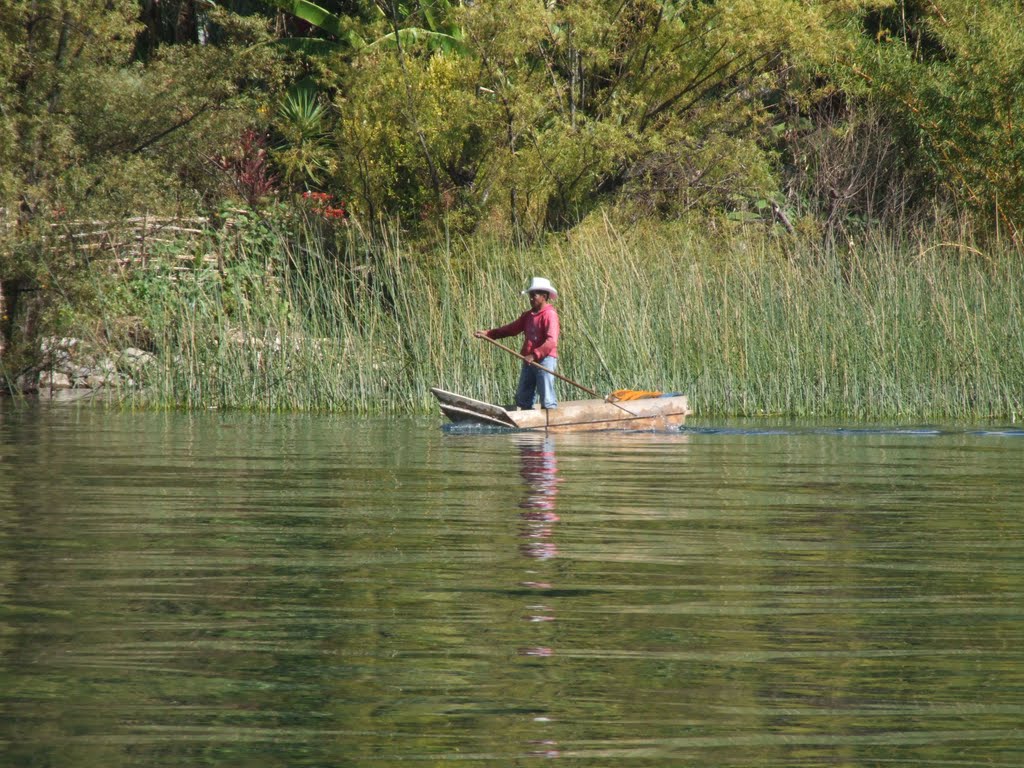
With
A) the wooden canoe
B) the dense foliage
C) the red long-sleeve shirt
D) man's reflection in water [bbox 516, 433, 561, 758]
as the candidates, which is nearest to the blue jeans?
the red long-sleeve shirt

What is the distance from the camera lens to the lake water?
3.40 metres

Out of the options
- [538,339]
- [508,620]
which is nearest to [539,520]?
[508,620]

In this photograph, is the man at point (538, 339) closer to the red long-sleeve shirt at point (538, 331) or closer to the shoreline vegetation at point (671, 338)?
the red long-sleeve shirt at point (538, 331)

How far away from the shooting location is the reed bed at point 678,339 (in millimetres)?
15688

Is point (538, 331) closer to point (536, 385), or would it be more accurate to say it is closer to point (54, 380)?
point (536, 385)

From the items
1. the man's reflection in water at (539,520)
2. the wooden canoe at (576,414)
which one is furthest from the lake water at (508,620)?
the wooden canoe at (576,414)

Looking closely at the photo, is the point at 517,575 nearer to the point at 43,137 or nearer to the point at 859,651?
the point at 859,651

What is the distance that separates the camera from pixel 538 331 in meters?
15.1

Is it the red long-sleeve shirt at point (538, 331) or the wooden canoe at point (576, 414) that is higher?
the red long-sleeve shirt at point (538, 331)

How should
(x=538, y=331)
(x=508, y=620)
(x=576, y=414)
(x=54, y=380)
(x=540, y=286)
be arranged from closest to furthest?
(x=508, y=620)
(x=576, y=414)
(x=540, y=286)
(x=538, y=331)
(x=54, y=380)

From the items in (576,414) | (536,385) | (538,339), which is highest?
(538,339)

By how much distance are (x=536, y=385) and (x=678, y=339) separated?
183 centimetres

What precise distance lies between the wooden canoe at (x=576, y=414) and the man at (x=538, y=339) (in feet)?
0.85

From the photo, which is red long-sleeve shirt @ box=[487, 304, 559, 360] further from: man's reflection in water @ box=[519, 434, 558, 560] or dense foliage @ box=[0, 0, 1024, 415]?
dense foliage @ box=[0, 0, 1024, 415]
